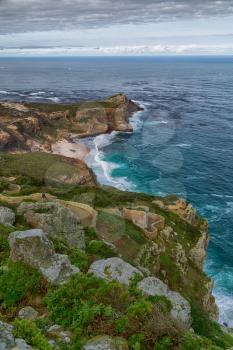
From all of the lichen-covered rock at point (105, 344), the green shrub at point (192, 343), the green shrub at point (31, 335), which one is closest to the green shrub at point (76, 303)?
the lichen-covered rock at point (105, 344)

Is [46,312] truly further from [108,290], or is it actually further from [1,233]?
[1,233]

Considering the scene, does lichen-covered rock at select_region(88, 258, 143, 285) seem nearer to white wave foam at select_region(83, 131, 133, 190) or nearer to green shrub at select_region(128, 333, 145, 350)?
green shrub at select_region(128, 333, 145, 350)

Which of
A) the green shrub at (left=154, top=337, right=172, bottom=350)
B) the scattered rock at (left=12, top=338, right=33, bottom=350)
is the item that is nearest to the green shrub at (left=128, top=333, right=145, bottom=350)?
the green shrub at (left=154, top=337, right=172, bottom=350)

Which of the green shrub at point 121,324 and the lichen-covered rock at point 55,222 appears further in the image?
Answer: the lichen-covered rock at point 55,222

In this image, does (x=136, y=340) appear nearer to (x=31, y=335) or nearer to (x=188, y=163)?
(x=31, y=335)

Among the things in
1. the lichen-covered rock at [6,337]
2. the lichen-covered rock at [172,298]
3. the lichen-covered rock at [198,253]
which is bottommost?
the lichen-covered rock at [198,253]

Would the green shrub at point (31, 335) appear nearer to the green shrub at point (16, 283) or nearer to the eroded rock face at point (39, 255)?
the green shrub at point (16, 283)

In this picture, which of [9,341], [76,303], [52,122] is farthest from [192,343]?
[52,122]
